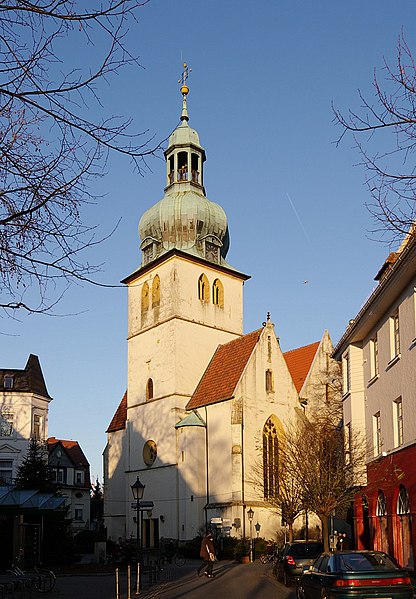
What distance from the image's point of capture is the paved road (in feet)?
66.3

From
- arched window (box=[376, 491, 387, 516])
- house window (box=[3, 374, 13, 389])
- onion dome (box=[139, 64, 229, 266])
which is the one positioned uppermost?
onion dome (box=[139, 64, 229, 266])

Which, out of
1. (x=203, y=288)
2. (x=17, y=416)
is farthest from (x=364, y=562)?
(x=17, y=416)

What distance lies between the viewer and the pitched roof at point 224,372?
45.9 m

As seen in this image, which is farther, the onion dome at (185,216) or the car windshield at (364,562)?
the onion dome at (185,216)

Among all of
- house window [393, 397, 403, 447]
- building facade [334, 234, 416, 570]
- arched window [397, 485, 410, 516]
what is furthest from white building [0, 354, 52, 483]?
arched window [397, 485, 410, 516]

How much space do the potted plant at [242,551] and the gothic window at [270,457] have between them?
4.39 metres

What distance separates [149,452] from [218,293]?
40.0 feet

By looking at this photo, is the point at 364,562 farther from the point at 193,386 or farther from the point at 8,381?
the point at 8,381

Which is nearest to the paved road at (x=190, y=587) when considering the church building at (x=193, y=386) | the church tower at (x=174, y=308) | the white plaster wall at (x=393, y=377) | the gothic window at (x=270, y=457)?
the white plaster wall at (x=393, y=377)

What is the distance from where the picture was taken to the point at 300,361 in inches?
2181

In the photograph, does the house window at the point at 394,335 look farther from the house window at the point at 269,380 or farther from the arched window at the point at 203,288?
the arched window at the point at 203,288

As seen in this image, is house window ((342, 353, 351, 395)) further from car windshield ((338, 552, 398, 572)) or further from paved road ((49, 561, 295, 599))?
car windshield ((338, 552, 398, 572))

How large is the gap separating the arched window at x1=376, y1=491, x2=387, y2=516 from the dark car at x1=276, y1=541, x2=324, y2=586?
7.83 feet

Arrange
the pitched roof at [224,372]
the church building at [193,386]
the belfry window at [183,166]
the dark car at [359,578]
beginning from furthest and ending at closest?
1. the belfry window at [183,166]
2. the pitched roof at [224,372]
3. the church building at [193,386]
4. the dark car at [359,578]
